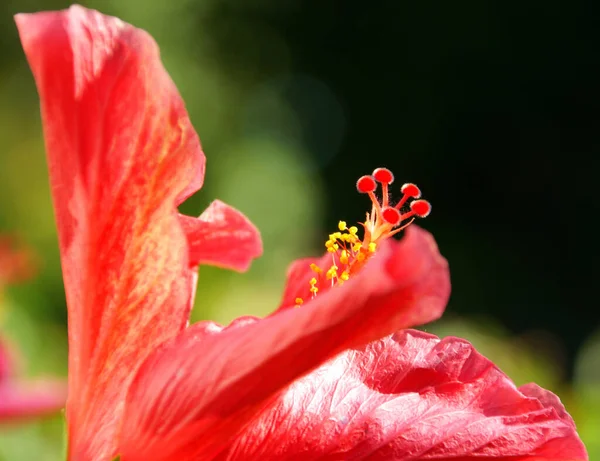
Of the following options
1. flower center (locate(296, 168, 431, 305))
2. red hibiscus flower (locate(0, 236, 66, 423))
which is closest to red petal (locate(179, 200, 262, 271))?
flower center (locate(296, 168, 431, 305))

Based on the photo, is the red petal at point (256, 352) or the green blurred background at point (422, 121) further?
the green blurred background at point (422, 121)

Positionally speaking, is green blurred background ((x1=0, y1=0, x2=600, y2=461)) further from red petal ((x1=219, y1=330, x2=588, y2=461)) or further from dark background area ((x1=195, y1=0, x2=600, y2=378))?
red petal ((x1=219, y1=330, x2=588, y2=461))

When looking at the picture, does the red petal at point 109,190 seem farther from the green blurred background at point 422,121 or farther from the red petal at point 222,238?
the green blurred background at point 422,121

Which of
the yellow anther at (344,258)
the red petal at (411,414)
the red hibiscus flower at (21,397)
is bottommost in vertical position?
the red hibiscus flower at (21,397)

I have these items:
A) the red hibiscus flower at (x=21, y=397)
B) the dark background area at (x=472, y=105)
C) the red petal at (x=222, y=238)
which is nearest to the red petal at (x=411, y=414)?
the red petal at (x=222, y=238)

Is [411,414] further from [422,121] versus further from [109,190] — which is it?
[422,121]

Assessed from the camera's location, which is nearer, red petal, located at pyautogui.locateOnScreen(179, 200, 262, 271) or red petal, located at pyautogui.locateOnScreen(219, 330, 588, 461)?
red petal, located at pyautogui.locateOnScreen(219, 330, 588, 461)

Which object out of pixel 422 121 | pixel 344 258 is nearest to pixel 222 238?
pixel 344 258
